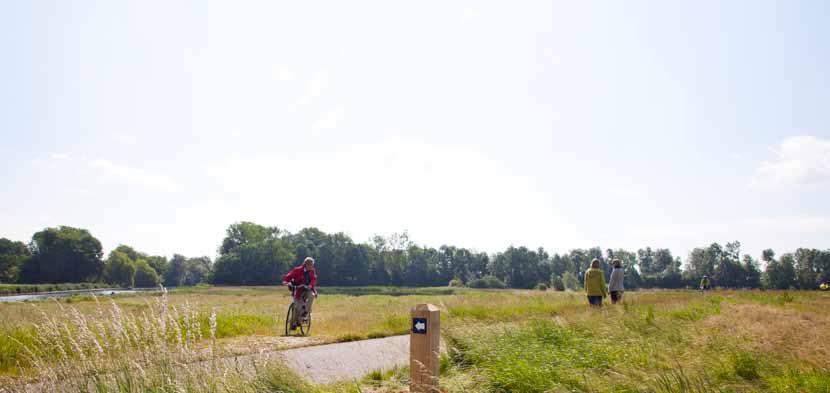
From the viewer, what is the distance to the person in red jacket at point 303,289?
13.8 meters

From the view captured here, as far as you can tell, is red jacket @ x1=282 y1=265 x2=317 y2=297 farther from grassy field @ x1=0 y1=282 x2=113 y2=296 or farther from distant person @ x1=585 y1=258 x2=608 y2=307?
grassy field @ x1=0 y1=282 x2=113 y2=296

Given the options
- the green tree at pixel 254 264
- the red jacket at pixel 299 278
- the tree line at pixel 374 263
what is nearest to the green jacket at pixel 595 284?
the red jacket at pixel 299 278

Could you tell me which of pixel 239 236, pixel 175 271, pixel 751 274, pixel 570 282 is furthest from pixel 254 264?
pixel 751 274

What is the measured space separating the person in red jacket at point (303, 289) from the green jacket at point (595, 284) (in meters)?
8.01

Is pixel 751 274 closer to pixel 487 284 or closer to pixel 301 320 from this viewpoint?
pixel 487 284

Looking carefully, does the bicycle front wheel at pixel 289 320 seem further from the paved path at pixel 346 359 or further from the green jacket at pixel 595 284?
the green jacket at pixel 595 284

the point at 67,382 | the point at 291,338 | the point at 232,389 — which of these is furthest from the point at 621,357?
the point at 291,338

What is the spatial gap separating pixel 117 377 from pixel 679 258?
154 metres

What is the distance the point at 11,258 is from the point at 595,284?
129689 mm

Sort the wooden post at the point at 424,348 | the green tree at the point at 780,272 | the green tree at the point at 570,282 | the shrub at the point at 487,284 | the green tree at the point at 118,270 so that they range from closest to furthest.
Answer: the wooden post at the point at 424,348 < the green tree at the point at 570,282 < the shrub at the point at 487,284 < the green tree at the point at 780,272 < the green tree at the point at 118,270

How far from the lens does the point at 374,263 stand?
127 m

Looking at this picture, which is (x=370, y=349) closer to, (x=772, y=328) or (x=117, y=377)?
(x=117, y=377)

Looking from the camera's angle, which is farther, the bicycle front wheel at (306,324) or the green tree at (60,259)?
the green tree at (60,259)

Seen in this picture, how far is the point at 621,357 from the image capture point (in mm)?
7441
